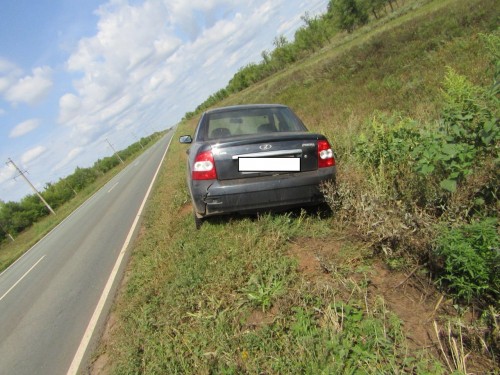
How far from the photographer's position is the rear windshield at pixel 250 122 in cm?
435

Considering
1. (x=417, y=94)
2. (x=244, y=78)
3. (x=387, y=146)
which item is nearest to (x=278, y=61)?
(x=244, y=78)

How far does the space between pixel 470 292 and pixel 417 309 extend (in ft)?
1.30

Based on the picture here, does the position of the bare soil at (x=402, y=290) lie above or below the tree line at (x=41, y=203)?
below

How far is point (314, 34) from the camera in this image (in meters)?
58.6

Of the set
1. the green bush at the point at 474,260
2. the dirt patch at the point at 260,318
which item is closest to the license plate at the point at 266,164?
the dirt patch at the point at 260,318

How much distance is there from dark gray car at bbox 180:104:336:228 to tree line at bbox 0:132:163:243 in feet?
144

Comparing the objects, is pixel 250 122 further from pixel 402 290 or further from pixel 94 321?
pixel 94 321

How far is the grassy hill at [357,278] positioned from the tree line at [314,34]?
54.2 m

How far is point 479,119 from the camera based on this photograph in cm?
294

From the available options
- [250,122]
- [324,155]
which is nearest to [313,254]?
[324,155]

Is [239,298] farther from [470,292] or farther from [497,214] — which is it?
[497,214]

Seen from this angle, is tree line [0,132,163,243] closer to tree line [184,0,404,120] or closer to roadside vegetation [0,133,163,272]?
roadside vegetation [0,133,163,272]

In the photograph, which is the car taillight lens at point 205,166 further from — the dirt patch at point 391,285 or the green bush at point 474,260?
the green bush at point 474,260

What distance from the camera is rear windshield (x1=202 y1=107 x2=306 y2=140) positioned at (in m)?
4.35
